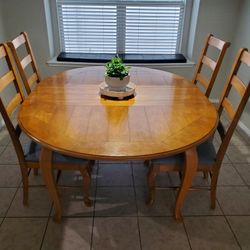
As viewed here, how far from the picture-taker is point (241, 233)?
151 cm

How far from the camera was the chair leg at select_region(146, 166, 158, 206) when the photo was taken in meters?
1.47

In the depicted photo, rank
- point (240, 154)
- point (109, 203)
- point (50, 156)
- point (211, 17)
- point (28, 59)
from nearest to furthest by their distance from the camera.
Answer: point (50, 156), point (109, 203), point (28, 59), point (240, 154), point (211, 17)

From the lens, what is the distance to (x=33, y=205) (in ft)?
5.48

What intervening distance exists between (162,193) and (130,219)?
0.34 metres

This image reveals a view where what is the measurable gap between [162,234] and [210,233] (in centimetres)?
29

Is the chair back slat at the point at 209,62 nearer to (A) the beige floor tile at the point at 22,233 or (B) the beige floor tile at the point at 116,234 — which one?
(B) the beige floor tile at the point at 116,234

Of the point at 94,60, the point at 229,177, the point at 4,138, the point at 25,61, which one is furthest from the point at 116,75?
the point at 4,138

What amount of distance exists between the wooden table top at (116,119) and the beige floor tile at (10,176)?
71 cm

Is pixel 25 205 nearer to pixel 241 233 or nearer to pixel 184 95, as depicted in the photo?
pixel 184 95

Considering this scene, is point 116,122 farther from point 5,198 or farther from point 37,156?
point 5,198

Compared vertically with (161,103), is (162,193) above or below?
below

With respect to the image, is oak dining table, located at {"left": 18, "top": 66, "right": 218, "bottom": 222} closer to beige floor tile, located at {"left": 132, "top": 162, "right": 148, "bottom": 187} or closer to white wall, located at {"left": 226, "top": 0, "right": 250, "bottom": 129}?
beige floor tile, located at {"left": 132, "top": 162, "right": 148, "bottom": 187}

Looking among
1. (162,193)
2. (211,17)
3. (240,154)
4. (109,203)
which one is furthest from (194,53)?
(109,203)

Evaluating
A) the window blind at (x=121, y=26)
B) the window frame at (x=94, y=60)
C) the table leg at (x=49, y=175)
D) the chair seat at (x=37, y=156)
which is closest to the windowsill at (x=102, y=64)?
the window frame at (x=94, y=60)
